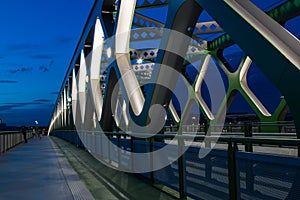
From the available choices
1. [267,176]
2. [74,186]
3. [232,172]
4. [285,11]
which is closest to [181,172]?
[232,172]

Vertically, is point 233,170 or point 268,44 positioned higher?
point 268,44

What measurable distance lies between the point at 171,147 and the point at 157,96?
3065mm

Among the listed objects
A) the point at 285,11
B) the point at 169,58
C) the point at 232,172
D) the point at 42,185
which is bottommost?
the point at 42,185

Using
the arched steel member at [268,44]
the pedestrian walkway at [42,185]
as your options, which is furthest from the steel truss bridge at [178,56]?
the pedestrian walkway at [42,185]

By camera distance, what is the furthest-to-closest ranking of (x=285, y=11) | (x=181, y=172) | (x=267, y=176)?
1. (x=285, y=11)
2. (x=181, y=172)
3. (x=267, y=176)

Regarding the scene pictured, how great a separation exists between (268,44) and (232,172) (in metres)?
1.66

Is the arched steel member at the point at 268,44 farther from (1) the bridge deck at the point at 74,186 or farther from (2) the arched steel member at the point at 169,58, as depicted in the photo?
(1) the bridge deck at the point at 74,186

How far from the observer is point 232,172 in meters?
3.90

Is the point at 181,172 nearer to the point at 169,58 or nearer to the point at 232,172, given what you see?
the point at 232,172

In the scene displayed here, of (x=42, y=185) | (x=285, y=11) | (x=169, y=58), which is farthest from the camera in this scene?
(x=285, y=11)

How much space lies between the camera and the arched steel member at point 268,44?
419 centimetres

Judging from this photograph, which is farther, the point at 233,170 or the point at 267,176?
the point at 233,170

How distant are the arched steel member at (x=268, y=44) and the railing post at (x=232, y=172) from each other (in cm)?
88

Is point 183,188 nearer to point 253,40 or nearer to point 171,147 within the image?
point 171,147
